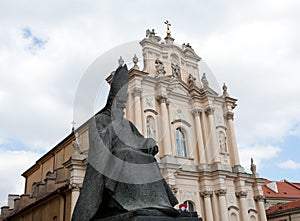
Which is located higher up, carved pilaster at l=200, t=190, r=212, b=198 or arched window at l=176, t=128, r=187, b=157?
arched window at l=176, t=128, r=187, b=157

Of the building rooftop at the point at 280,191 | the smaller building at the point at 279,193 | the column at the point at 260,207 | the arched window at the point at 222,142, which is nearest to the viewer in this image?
the arched window at the point at 222,142

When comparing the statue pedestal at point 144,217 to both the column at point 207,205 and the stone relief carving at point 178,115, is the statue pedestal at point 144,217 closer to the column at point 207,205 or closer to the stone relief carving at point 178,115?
the column at point 207,205

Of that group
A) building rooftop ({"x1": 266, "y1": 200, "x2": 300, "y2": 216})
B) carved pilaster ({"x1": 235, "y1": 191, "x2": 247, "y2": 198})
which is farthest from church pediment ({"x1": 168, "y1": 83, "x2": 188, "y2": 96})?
building rooftop ({"x1": 266, "y1": 200, "x2": 300, "y2": 216})

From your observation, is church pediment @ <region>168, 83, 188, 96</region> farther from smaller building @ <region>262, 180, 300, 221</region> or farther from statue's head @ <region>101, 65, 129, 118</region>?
statue's head @ <region>101, 65, 129, 118</region>

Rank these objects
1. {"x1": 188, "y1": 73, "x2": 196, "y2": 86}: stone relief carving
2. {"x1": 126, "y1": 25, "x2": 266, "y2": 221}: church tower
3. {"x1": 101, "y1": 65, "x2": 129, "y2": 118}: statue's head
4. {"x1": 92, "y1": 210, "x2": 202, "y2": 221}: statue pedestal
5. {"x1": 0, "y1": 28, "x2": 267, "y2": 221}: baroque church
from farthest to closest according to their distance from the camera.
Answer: {"x1": 188, "y1": 73, "x2": 196, "y2": 86}: stone relief carving
{"x1": 126, "y1": 25, "x2": 266, "y2": 221}: church tower
{"x1": 0, "y1": 28, "x2": 267, "y2": 221}: baroque church
{"x1": 101, "y1": 65, "x2": 129, "y2": 118}: statue's head
{"x1": 92, "y1": 210, "x2": 202, "y2": 221}: statue pedestal

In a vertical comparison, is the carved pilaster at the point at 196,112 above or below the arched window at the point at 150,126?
above

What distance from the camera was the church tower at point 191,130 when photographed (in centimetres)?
2189

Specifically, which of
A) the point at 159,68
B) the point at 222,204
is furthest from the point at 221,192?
the point at 159,68

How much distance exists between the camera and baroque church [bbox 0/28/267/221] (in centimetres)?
2128

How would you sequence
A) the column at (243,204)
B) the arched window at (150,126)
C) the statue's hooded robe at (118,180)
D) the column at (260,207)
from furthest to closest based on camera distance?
1. the column at (260,207)
2. the column at (243,204)
3. the arched window at (150,126)
4. the statue's hooded robe at (118,180)

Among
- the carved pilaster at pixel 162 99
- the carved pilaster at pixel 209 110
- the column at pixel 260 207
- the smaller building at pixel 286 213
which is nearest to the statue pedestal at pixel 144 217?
the carved pilaster at pixel 162 99

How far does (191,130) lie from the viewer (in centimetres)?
2455

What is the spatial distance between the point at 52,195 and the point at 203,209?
9.46 meters

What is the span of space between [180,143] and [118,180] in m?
19.0
